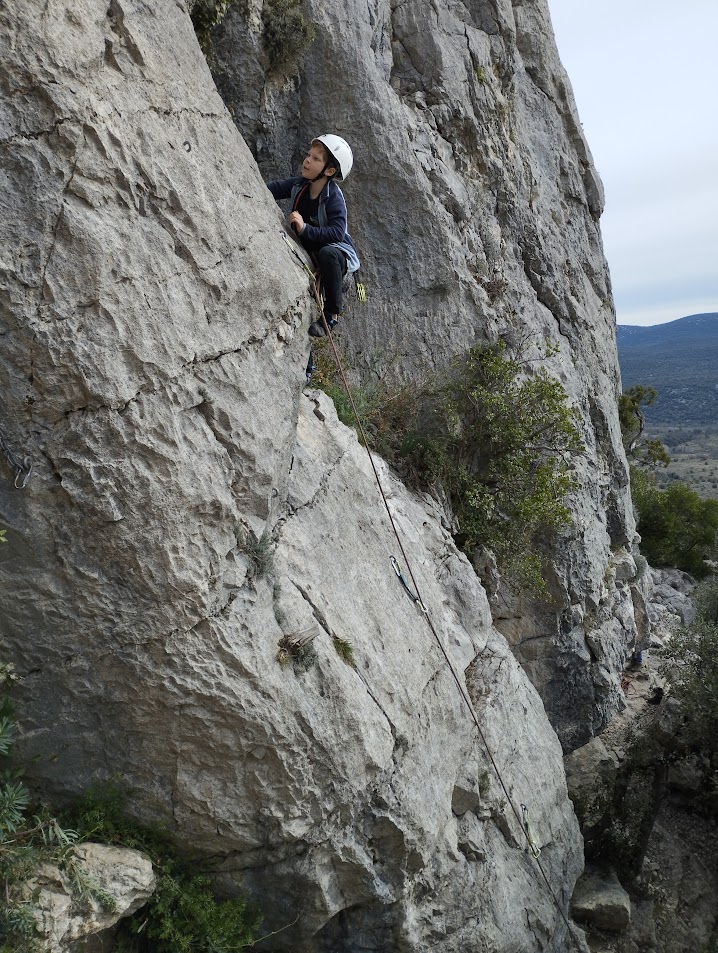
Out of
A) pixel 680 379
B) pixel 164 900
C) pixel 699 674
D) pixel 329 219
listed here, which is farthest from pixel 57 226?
pixel 680 379

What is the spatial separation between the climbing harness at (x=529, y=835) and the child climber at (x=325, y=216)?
532 centimetres

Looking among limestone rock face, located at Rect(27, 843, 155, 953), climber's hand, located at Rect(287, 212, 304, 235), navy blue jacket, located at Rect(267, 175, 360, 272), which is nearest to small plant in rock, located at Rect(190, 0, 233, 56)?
navy blue jacket, located at Rect(267, 175, 360, 272)

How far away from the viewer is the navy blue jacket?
6293 mm

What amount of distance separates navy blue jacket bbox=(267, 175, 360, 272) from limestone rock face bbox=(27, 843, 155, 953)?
4.84 meters

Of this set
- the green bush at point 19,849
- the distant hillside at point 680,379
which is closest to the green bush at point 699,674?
the green bush at point 19,849

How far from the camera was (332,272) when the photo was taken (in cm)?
634

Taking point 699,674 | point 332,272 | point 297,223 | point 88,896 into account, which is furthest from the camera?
point 699,674

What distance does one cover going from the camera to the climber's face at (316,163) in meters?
6.36

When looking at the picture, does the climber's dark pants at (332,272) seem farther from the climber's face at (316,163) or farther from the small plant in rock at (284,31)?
the small plant in rock at (284,31)

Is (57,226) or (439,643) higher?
(57,226)

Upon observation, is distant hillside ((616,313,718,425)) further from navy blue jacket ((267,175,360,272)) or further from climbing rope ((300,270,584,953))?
navy blue jacket ((267,175,360,272))

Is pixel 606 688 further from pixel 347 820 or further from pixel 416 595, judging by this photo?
pixel 347 820

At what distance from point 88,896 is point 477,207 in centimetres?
844

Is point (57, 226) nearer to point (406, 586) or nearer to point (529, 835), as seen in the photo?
point (406, 586)
